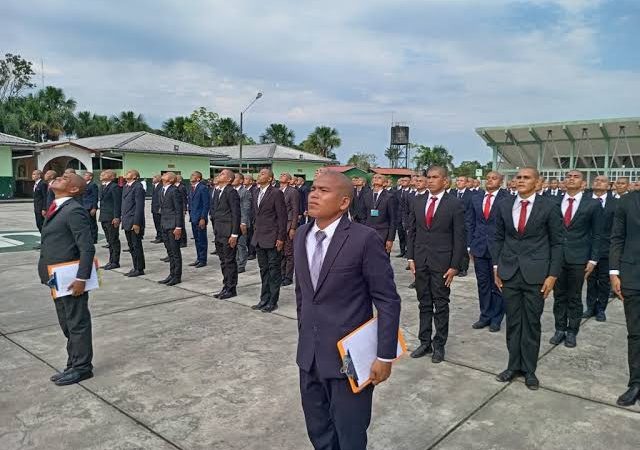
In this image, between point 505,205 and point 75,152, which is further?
point 75,152

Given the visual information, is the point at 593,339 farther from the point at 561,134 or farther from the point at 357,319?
the point at 561,134

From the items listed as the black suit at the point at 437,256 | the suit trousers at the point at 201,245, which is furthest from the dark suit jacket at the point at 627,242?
the suit trousers at the point at 201,245

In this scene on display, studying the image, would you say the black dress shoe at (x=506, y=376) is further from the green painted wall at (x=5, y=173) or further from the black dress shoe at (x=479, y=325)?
the green painted wall at (x=5, y=173)

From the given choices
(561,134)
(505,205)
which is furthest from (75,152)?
(505,205)

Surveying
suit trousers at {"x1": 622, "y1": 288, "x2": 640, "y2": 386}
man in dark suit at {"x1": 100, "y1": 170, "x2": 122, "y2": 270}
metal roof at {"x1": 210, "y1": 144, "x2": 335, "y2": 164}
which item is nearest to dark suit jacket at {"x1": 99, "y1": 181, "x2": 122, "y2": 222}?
man in dark suit at {"x1": 100, "y1": 170, "x2": 122, "y2": 270}

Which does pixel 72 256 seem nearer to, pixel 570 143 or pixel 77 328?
pixel 77 328

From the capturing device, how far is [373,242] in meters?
2.28

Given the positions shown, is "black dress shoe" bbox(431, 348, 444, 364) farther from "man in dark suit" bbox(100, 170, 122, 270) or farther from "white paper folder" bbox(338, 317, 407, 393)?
"man in dark suit" bbox(100, 170, 122, 270)

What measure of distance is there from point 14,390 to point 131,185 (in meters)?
5.67

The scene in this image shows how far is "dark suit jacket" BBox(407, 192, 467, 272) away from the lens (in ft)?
15.3

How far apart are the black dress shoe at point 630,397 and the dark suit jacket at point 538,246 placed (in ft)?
3.45

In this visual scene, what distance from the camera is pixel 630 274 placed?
3834 mm

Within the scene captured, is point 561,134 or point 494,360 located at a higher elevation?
point 561,134

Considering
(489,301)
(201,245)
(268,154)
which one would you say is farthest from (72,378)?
(268,154)
